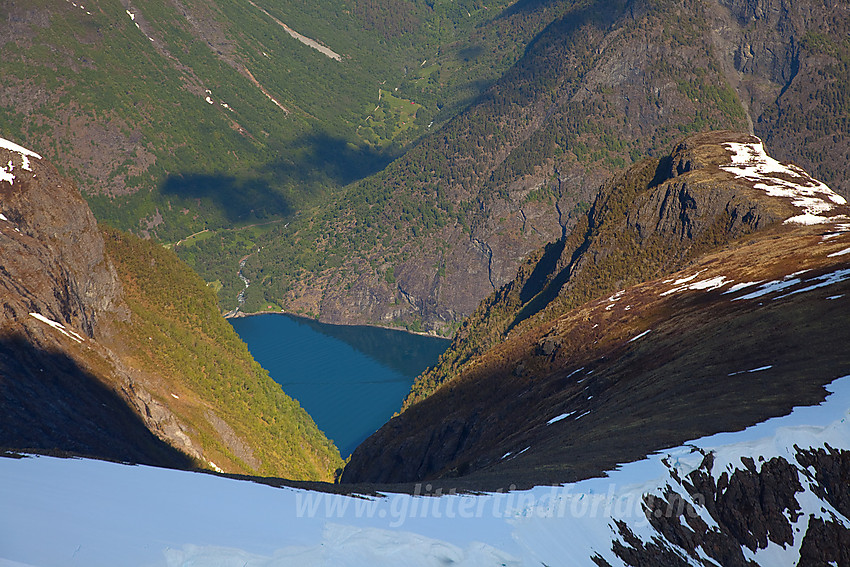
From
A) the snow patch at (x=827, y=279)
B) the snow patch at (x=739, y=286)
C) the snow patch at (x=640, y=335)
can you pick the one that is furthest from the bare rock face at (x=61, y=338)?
the snow patch at (x=739, y=286)

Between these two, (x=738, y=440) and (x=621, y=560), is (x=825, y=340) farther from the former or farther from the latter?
(x=621, y=560)

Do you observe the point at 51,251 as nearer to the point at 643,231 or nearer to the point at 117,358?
the point at 117,358

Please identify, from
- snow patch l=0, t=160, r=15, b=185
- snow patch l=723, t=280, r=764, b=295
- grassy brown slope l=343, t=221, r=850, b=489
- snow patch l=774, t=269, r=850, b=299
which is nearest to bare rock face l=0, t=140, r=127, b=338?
snow patch l=0, t=160, r=15, b=185

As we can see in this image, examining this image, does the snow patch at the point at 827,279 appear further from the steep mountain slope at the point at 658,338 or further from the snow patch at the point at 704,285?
the snow patch at the point at 704,285

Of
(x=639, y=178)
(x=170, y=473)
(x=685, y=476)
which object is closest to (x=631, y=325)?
(x=685, y=476)

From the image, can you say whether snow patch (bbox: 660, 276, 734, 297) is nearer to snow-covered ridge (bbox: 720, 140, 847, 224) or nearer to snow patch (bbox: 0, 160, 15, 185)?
snow-covered ridge (bbox: 720, 140, 847, 224)

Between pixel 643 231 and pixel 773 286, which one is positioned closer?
pixel 773 286

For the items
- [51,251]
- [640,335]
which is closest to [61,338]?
[51,251]

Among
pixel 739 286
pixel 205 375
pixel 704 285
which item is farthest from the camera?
pixel 205 375
